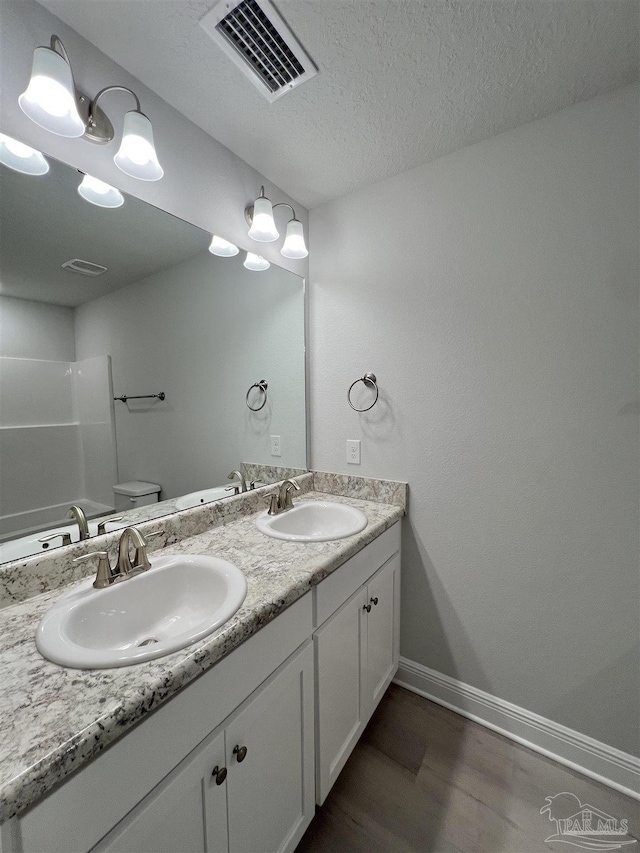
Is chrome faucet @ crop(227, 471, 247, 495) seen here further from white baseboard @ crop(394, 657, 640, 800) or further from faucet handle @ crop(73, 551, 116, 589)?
white baseboard @ crop(394, 657, 640, 800)

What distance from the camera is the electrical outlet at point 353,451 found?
5.67ft

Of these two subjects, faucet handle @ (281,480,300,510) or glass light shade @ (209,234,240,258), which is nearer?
glass light shade @ (209,234,240,258)

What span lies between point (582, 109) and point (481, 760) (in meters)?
2.41

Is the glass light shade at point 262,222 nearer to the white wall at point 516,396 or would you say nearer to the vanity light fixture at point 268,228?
the vanity light fixture at point 268,228

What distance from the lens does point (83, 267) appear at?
1.02 meters

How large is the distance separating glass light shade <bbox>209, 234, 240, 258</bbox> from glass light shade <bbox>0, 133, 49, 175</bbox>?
551mm

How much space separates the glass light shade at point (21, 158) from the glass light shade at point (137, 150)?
0.67 ft

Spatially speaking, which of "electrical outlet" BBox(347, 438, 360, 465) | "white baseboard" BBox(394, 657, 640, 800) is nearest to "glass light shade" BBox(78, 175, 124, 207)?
"electrical outlet" BBox(347, 438, 360, 465)

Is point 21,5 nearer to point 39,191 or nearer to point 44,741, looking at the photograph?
point 39,191

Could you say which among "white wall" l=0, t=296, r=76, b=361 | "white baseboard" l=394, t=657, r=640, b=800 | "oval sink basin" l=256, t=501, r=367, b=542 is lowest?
"white baseboard" l=394, t=657, r=640, b=800

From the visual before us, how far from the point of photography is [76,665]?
64cm

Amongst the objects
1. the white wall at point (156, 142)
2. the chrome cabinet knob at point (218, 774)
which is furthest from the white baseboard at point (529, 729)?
the white wall at point (156, 142)

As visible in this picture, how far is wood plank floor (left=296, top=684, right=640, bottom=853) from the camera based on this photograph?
1.08 m

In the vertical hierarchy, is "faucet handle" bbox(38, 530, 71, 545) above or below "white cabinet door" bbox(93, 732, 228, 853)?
above
